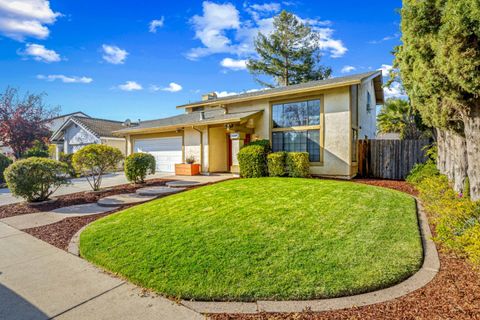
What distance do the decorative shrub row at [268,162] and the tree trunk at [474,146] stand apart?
248 inches

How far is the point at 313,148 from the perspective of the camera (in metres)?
12.2

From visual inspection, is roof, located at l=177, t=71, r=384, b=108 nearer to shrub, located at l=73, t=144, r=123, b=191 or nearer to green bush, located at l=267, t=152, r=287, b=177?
green bush, located at l=267, t=152, r=287, b=177

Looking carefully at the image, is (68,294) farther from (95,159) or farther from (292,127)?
(292,127)

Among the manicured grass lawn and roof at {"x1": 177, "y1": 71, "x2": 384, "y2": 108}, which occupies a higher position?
roof at {"x1": 177, "y1": 71, "x2": 384, "y2": 108}

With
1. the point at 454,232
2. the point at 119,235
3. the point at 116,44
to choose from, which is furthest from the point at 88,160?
the point at 454,232

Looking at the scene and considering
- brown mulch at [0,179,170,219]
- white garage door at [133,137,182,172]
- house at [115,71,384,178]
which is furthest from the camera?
white garage door at [133,137,182,172]

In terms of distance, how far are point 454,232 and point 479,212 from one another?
22.6 inches

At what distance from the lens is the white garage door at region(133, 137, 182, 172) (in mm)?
16469

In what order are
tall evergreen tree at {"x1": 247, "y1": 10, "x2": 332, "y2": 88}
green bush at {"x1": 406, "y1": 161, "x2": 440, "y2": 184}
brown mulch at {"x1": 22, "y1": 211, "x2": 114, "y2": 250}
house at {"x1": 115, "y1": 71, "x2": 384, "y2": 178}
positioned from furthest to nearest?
1. tall evergreen tree at {"x1": 247, "y1": 10, "x2": 332, "y2": 88}
2. house at {"x1": 115, "y1": 71, "x2": 384, "y2": 178}
3. green bush at {"x1": 406, "y1": 161, "x2": 440, "y2": 184}
4. brown mulch at {"x1": 22, "y1": 211, "x2": 114, "y2": 250}

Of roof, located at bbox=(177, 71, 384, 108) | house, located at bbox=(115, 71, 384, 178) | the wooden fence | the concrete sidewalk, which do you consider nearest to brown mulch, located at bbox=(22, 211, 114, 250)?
the concrete sidewalk

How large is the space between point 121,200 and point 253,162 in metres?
5.83

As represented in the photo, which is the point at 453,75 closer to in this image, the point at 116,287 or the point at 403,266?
the point at 403,266

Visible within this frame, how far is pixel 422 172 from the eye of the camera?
10.2 metres

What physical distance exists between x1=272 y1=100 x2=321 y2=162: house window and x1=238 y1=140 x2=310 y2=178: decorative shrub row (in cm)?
105
